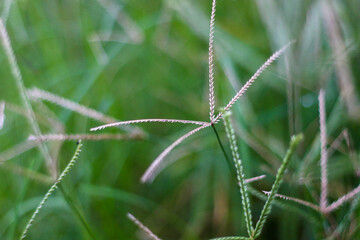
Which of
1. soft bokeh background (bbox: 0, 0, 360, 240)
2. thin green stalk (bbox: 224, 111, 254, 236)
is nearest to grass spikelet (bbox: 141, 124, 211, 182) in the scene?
thin green stalk (bbox: 224, 111, 254, 236)

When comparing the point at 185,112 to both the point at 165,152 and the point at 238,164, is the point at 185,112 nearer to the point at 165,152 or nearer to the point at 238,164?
the point at 165,152

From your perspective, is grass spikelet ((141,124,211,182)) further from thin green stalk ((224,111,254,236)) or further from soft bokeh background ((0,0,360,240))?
soft bokeh background ((0,0,360,240))

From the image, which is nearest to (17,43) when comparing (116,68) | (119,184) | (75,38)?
(75,38)

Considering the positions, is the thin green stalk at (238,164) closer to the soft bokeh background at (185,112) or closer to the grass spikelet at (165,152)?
the grass spikelet at (165,152)

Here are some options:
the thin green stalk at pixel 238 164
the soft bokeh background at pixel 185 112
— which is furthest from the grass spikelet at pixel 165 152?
the soft bokeh background at pixel 185 112

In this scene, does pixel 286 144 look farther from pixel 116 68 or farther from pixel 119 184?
pixel 116 68

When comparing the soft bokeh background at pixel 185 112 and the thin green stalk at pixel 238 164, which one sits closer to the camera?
the thin green stalk at pixel 238 164

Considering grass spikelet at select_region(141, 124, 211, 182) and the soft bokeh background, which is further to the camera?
the soft bokeh background

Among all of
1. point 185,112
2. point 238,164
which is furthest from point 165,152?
point 185,112
